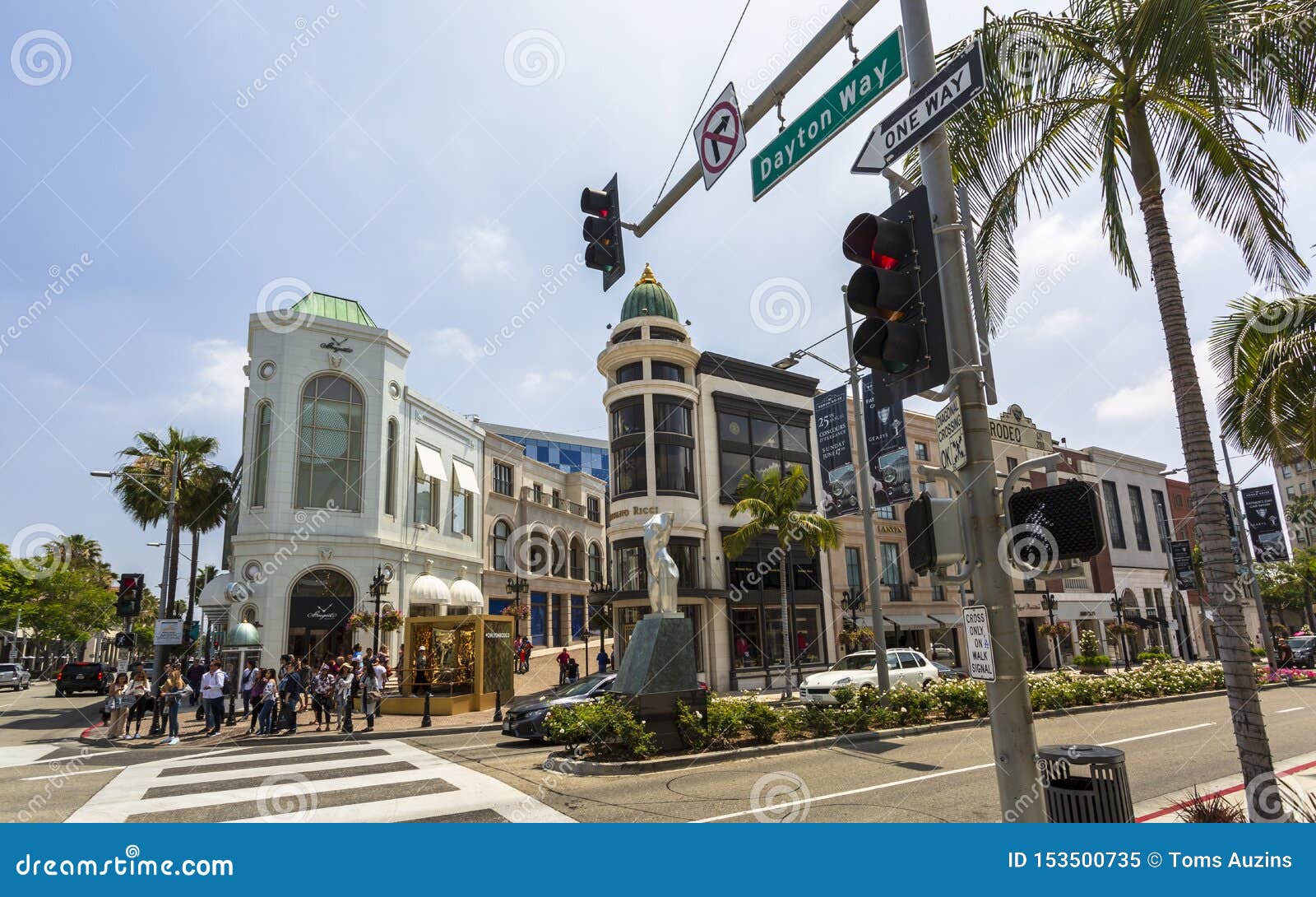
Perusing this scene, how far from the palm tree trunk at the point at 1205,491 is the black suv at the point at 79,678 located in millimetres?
44185

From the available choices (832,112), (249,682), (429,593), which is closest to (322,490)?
(429,593)

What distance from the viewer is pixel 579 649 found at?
4616cm

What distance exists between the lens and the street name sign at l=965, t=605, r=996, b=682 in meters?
4.05

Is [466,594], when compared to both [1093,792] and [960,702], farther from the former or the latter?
[1093,792]

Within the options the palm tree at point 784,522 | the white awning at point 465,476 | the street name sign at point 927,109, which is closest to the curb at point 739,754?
the palm tree at point 784,522

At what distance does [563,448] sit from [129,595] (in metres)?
60.5

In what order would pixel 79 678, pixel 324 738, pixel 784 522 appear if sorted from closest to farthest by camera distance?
pixel 324 738 → pixel 784 522 → pixel 79 678

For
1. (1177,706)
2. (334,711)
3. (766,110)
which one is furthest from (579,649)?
(766,110)

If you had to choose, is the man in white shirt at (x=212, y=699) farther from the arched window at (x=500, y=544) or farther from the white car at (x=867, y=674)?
Result: the arched window at (x=500, y=544)

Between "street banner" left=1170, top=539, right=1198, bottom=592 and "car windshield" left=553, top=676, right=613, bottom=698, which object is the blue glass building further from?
"car windshield" left=553, top=676, right=613, bottom=698

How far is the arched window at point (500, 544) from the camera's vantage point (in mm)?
45156

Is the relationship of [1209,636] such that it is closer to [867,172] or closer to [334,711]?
[334,711]

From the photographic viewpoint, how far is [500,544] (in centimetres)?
4609
